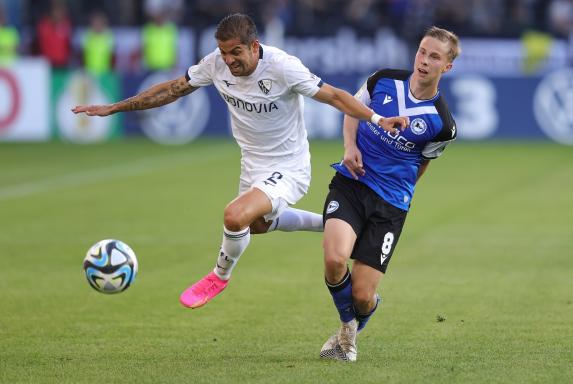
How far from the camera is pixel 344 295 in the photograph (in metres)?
7.63

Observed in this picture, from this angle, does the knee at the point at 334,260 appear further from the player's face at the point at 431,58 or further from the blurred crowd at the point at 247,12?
the blurred crowd at the point at 247,12

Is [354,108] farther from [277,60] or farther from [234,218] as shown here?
[234,218]

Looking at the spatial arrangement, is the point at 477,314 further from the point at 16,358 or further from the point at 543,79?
the point at 543,79

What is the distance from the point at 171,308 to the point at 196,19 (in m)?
21.2

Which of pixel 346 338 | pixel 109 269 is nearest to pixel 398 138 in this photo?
pixel 346 338

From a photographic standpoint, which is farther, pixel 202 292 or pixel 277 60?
pixel 202 292

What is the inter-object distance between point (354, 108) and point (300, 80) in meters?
0.55

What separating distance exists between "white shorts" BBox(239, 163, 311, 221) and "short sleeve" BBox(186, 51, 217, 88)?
2.33ft

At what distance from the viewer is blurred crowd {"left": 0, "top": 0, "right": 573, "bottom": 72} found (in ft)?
93.4

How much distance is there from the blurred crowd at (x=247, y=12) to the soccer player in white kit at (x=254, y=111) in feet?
65.2

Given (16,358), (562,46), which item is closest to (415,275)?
(16,358)

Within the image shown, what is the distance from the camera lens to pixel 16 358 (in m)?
7.64

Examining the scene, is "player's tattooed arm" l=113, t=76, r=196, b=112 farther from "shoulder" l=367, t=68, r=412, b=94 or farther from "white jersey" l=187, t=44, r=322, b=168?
"shoulder" l=367, t=68, r=412, b=94

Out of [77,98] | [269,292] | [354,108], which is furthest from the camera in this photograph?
[77,98]
